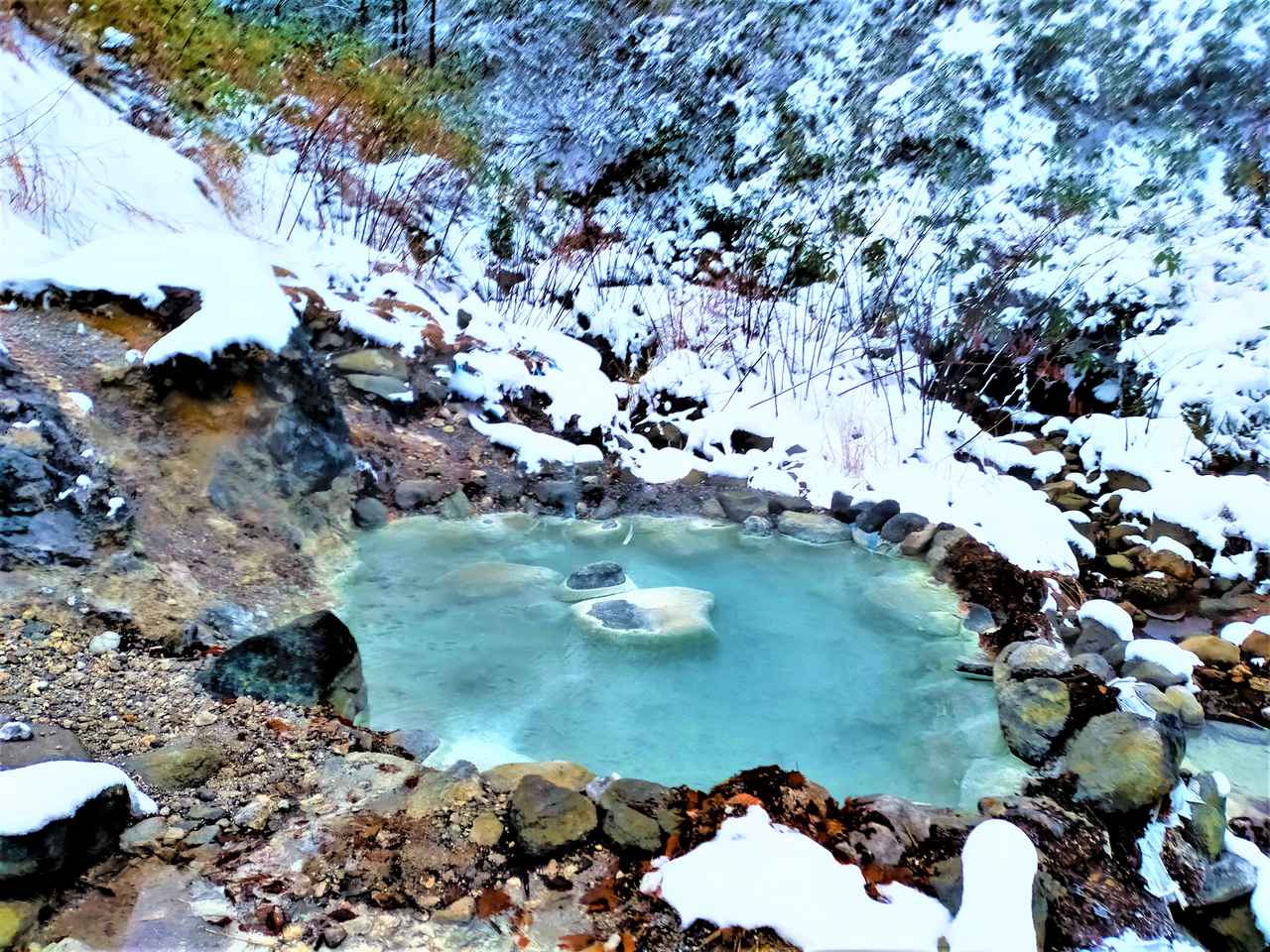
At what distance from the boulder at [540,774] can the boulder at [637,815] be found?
0.11 m

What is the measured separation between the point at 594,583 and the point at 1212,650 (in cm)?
228

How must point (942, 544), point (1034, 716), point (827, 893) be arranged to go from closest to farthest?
point (827, 893) → point (1034, 716) → point (942, 544)

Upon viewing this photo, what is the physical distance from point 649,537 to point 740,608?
2.31 ft

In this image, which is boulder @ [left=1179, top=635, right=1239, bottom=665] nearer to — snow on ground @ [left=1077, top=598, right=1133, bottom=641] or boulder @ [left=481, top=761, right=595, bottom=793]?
snow on ground @ [left=1077, top=598, right=1133, bottom=641]

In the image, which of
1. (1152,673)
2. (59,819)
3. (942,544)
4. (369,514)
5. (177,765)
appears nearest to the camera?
(59,819)

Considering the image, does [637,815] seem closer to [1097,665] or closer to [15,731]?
[15,731]

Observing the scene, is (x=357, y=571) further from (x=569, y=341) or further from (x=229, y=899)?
(x=569, y=341)

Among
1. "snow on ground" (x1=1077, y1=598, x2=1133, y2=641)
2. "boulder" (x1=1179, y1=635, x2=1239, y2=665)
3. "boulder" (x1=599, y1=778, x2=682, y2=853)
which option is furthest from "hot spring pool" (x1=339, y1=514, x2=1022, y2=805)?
"boulder" (x1=1179, y1=635, x2=1239, y2=665)

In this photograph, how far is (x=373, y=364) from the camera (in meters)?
4.16

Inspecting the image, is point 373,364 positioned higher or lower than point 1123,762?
higher

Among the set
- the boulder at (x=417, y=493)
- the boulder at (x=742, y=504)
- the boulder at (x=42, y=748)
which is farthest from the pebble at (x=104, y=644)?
the boulder at (x=742, y=504)

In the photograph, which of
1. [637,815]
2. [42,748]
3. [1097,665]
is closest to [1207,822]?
[1097,665]

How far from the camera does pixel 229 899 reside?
1470mm

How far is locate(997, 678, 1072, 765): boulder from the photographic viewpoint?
2.30 metres
